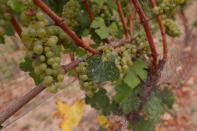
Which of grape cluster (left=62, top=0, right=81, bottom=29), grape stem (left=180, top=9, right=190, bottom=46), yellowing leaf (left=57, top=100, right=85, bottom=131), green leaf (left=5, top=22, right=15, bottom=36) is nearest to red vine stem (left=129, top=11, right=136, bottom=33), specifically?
grape cluster (left=62, top=0, right=81, bottom=29)

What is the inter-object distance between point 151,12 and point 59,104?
1.78 ft

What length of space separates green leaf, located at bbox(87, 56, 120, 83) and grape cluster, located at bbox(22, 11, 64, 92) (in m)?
0.22

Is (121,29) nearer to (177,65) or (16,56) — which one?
(177,65)

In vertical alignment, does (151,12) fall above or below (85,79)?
above

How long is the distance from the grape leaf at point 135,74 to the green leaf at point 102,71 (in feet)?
0.69

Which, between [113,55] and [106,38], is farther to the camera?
[106,38]

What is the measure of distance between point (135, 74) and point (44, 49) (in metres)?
0.59

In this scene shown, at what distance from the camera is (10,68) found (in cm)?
555

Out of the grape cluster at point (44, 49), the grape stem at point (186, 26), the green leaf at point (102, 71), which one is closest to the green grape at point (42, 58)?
the grape cluster at point (44, 49)

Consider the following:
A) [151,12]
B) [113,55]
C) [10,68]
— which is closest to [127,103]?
[151,12]

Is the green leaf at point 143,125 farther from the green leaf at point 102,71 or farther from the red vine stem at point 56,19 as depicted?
the red vine stem at point 56,19

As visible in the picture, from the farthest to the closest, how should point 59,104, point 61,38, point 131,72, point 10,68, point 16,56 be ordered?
point 16,56 → point 10,68 → point 59,104 → point 131,72 → point 61,38

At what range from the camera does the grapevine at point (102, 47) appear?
50.6 inches

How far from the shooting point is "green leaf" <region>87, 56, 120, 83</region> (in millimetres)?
1523
